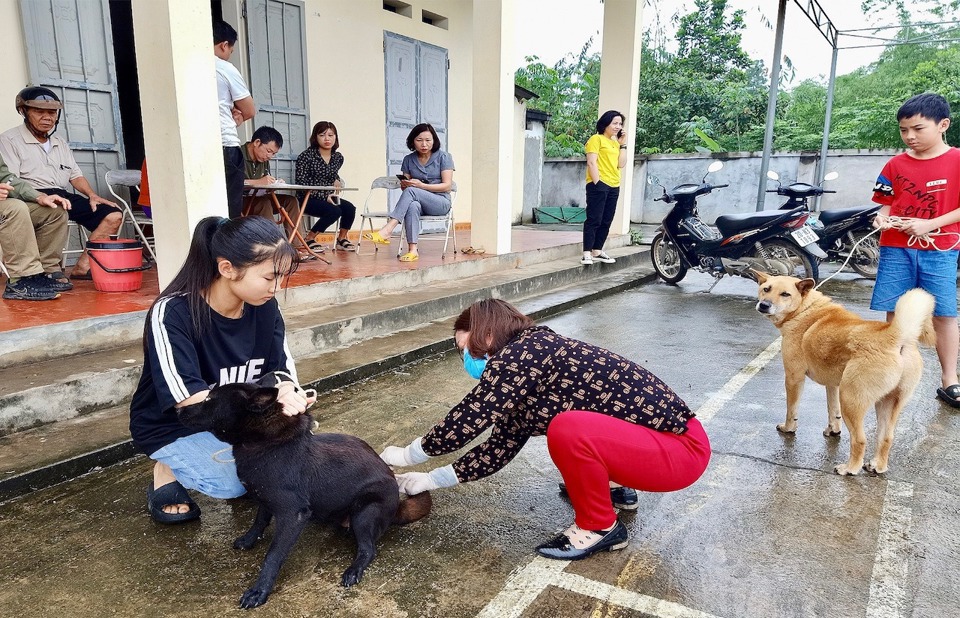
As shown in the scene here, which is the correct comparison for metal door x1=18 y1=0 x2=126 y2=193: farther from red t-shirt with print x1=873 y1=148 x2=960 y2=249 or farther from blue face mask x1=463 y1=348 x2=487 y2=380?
red t-shirt with print x1=873 y1=148 x2=960 y2=249

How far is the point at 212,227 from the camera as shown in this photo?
6.95 ft

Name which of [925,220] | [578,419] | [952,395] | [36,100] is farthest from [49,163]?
[952,395]

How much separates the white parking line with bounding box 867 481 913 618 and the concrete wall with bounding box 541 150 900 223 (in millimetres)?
11795

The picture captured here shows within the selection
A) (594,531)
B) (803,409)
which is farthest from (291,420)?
(803,409)

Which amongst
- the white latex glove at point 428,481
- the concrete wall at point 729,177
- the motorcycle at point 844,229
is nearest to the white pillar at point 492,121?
the motorcycle at point 844,229

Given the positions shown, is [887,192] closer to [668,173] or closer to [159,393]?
[159,393]

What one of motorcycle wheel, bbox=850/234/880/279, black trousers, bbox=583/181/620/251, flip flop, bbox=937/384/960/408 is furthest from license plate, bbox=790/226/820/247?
flip flop, bbox=937/384/960/408

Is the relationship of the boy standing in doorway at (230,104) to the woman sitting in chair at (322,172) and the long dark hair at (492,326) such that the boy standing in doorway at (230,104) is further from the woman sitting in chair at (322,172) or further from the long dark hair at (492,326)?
the long dark hair at (492,326)

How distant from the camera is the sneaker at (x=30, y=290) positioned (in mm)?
4289

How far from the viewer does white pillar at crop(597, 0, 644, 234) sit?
9461mm

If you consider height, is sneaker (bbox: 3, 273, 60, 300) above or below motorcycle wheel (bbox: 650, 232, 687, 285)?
above

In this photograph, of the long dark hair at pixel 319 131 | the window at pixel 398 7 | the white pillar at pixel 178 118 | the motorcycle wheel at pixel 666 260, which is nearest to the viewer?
the white pillar at pixel 178 118

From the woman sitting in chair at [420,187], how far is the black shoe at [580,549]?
4842 millimetres

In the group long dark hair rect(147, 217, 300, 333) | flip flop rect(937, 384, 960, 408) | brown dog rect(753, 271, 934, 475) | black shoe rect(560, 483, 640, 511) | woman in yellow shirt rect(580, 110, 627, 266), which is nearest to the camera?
long dark hair rect(147, 217, 300, 333)
